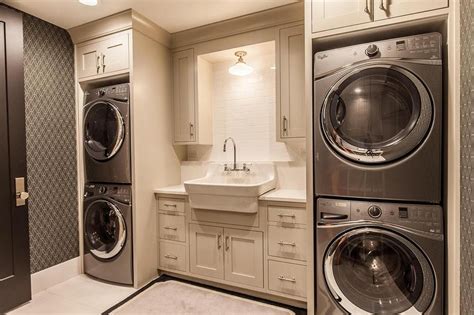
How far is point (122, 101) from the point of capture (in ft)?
7.97

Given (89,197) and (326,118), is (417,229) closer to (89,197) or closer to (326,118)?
(326,118)

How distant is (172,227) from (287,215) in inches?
43.4

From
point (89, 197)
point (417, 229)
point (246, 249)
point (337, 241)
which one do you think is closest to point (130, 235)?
point (89, 197)

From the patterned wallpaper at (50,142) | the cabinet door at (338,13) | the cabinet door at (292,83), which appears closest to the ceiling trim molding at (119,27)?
the patterned wallpaper at (50,142)

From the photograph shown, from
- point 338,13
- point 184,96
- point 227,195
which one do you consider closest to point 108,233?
point 227,195

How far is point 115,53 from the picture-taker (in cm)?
247

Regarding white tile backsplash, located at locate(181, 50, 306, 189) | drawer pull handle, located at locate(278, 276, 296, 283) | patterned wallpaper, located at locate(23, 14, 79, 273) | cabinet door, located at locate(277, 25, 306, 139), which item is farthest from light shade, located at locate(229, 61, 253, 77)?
drawer pull handle, located at locate(278, 276, 296, 283)

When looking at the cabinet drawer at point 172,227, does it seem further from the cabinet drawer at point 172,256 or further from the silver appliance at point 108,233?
the silver appliance at point 108,233

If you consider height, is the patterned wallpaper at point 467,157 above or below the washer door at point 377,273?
above

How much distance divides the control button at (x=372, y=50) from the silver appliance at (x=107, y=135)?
6.14ft

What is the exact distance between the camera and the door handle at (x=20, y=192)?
2162mm

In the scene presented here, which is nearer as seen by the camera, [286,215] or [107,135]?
[286,215]

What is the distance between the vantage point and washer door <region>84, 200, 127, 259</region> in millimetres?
2498

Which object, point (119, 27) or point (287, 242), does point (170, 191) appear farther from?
point (119, 27)
